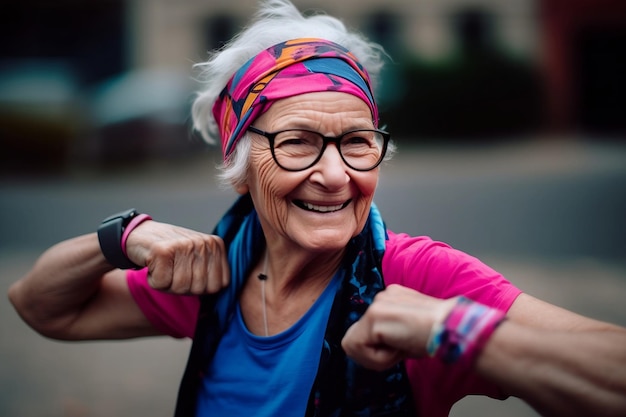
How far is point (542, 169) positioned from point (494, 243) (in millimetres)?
7209

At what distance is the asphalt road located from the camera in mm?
4988

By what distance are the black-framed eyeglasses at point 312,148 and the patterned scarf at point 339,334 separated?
25 cm

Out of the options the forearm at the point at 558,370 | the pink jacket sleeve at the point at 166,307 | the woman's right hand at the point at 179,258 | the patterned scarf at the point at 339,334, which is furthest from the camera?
the pink jacket sleeve at the point at 166,307

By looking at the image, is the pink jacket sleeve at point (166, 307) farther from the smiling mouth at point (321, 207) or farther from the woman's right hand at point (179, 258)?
the smiling mouth at point (321, 207)

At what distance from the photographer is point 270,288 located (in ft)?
7.70

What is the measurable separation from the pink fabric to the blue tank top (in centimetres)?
24

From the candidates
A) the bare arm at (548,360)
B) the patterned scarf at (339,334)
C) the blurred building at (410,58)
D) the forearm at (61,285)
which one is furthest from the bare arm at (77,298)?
the blurred building at (410,58)

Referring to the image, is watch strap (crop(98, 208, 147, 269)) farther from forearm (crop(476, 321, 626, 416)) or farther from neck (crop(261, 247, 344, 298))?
forearm (crop(476, 321, 626, 416))

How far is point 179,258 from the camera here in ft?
7.16

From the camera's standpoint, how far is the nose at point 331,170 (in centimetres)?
200

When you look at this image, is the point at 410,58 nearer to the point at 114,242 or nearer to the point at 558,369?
the point at 114,242

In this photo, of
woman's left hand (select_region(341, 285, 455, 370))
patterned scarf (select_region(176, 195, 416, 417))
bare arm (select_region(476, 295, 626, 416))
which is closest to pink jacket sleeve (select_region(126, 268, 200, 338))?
patterned scarf (select_region(176, 195, 416, 417))

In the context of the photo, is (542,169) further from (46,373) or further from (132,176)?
(46,373)

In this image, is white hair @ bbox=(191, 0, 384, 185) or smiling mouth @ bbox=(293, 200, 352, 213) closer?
smiling mouth @ bbox=(293, 200, 352, 213)
